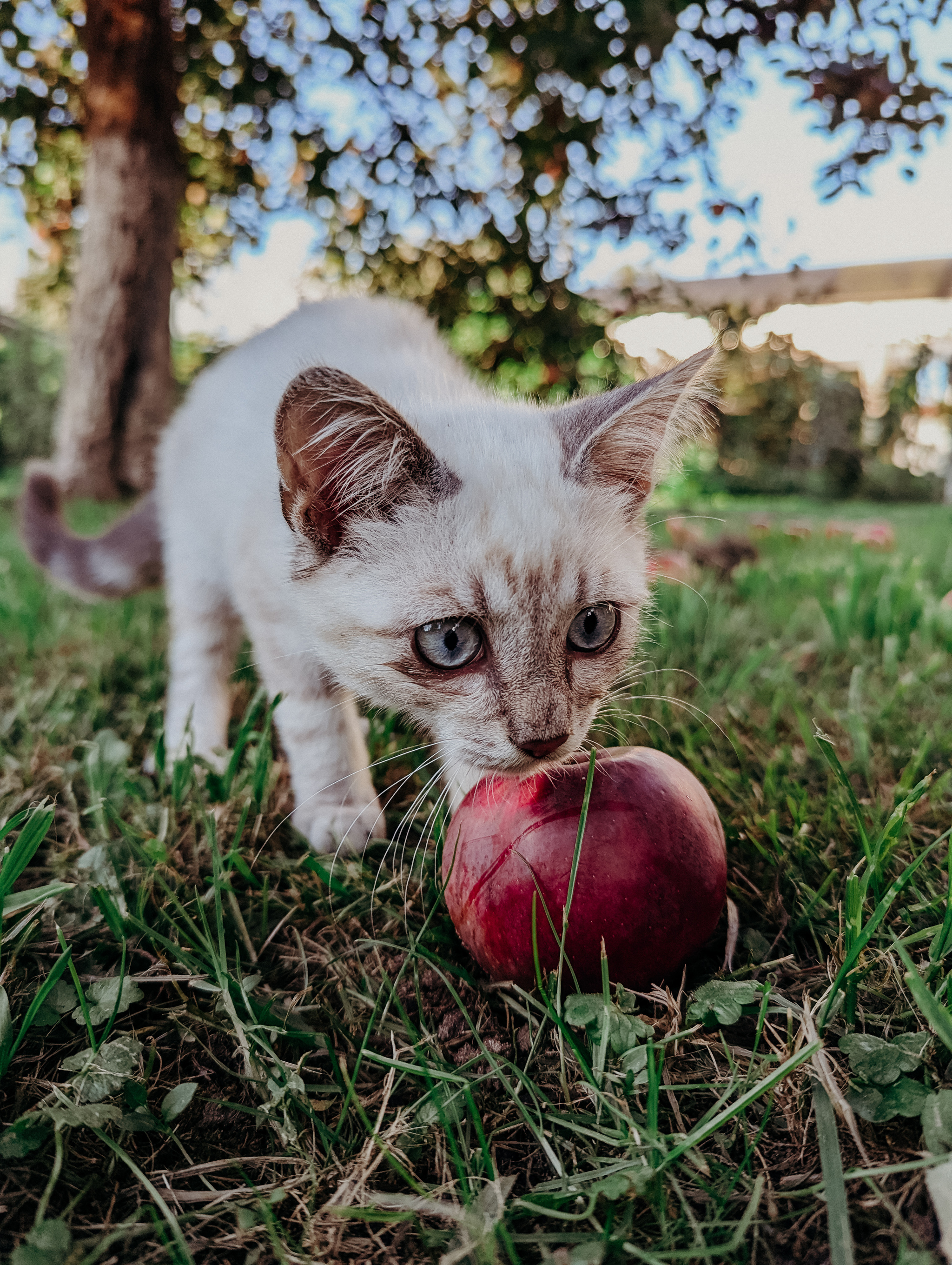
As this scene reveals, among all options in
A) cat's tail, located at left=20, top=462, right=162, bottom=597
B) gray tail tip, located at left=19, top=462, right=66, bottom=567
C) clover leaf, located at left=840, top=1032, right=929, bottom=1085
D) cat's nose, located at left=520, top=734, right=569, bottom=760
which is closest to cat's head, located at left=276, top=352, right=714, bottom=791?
cat's nose, located at left=520, top=734, right=569, bottom=760

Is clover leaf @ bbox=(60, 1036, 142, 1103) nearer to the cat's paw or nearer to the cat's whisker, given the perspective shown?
the cat's whisker

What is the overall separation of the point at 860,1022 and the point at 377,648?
0.88 metres

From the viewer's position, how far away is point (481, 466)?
1380mm

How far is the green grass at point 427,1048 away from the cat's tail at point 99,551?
102cm

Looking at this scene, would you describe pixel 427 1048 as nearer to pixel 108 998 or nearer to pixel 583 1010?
pixel 583 1010

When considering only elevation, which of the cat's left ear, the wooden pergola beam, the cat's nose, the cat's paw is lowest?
the cat's paw

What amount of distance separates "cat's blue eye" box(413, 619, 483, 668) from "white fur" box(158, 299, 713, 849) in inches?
0.8

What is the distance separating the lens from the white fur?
1235 mm

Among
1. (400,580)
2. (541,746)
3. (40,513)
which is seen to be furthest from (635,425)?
(40,513)

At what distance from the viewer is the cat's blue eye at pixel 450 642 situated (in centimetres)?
125

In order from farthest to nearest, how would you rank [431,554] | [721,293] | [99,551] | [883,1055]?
[721,293] < [99,551] < [431,554] < [883,1055]

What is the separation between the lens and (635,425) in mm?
1446

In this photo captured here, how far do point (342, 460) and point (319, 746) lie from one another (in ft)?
1.97

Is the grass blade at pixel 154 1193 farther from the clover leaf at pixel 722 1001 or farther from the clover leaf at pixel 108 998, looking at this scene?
the clover leaf at pixel 722 1001
